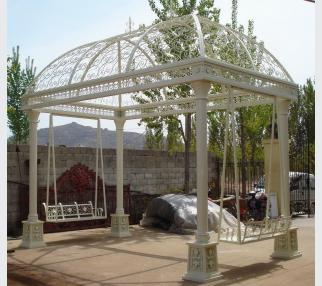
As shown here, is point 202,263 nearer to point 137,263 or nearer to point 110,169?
point 137,263

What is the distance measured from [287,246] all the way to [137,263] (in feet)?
7.50

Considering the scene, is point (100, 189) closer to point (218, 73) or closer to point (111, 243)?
point (111, 243)

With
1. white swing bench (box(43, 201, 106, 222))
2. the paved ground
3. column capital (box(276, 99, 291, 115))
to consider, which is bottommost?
the paved ground

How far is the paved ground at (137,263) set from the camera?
5.69m

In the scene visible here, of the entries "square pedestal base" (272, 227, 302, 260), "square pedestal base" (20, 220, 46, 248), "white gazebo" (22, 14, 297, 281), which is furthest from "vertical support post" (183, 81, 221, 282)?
"square pedestal base" (20, 220, 46, 248)

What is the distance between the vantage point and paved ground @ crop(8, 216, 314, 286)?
18.7 feet

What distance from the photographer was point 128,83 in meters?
6.67

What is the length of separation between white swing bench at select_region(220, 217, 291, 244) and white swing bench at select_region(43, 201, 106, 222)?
11.7 ft

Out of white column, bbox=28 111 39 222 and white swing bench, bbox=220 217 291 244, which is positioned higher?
white column, bbox=28 111 39 222

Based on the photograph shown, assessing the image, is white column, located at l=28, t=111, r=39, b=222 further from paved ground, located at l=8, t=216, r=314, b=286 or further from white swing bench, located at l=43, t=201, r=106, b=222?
paved ground, located at l=8, t=216, r=314, b=286

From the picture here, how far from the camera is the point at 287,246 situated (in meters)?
6.89

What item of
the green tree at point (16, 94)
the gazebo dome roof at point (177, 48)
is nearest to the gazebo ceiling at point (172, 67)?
the gazebo dome roof at point (177, 48)
